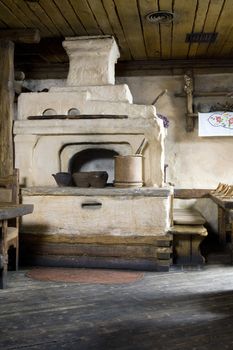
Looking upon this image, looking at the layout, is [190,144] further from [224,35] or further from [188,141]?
[224,35]

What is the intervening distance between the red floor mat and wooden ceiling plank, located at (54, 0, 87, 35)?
10.6ft

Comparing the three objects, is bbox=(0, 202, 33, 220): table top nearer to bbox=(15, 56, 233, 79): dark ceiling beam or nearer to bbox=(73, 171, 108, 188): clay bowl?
bbox=(73, 171, 108, 188): clay bowl

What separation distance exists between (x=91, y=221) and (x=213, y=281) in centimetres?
172

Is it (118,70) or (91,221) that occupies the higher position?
(118,70)

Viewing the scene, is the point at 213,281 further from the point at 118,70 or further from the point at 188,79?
the point at 118,70

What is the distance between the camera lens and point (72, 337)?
9.78 feet

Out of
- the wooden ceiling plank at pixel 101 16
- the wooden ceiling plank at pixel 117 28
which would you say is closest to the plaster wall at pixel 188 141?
the wooden ceiling plank at pixel 117 28

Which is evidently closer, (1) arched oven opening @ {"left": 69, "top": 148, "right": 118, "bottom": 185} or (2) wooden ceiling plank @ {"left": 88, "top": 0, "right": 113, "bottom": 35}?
(2) wooden ceiling plank @ {"left": 88, "top": 0, "right": 113, "bottom": 35}

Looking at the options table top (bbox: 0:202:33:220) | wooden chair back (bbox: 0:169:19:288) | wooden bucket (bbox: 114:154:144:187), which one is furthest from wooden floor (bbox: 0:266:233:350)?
wooden bucket (bbox: 114:154:144:187)

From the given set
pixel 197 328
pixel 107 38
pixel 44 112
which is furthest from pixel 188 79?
pixel 197 328

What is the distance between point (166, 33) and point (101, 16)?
116cm

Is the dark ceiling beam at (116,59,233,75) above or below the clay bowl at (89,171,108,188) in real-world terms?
above

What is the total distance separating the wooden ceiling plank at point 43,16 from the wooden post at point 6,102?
660 mm

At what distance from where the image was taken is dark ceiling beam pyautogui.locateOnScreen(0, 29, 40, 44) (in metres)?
5.64
